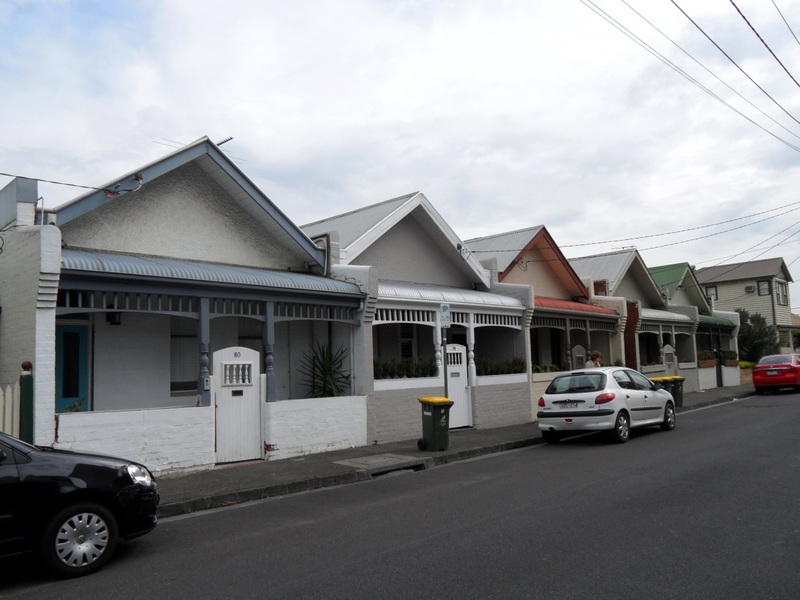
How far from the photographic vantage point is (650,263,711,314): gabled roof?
31.1 m

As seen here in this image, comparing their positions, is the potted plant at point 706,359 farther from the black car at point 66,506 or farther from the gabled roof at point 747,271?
the black car at point 66,506

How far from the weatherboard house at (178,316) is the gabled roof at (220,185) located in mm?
27

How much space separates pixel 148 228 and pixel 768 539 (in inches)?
403

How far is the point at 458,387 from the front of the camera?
16.3 meters

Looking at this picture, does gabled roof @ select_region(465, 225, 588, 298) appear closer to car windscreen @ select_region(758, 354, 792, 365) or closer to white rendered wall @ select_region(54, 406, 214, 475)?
car windscreen @ select_region(758, 354, 792, 365)

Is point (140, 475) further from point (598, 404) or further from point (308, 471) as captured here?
point (598, 404)

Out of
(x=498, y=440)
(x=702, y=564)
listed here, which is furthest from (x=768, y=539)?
(x=498, y=440)

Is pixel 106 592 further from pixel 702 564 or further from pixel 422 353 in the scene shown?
pixel 422 353

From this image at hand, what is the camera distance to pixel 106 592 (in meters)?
5.47

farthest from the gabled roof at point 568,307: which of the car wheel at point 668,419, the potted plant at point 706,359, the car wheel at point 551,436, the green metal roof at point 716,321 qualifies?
the green metal roof at point 716,321

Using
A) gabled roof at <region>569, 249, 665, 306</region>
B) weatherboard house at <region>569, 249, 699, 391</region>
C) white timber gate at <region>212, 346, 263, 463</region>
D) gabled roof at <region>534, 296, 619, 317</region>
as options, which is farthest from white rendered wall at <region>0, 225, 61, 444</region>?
gabled roof at <region>569, 249, 665, 306</region>

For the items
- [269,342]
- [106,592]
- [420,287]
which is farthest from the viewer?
[420,287]

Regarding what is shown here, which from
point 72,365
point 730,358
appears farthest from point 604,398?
point 730,358

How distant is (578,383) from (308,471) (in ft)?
19.6
